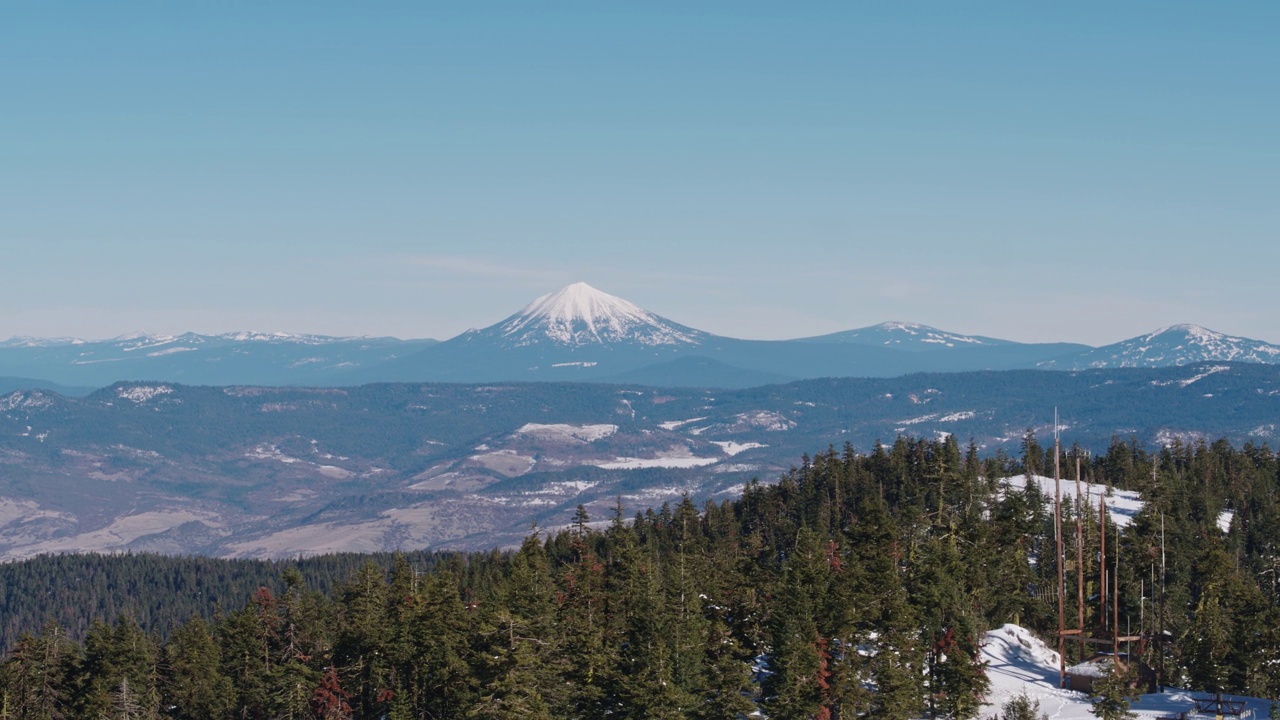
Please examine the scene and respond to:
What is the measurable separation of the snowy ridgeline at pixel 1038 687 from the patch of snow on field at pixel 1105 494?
4505 cm

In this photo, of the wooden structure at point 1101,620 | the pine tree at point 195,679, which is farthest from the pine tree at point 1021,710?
the pine tree at point 195,679

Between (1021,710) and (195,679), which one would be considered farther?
(195,679)

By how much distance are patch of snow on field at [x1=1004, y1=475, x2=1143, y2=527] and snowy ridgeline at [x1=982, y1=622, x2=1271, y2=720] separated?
148 feet

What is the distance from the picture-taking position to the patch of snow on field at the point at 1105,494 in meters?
161

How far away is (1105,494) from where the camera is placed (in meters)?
167

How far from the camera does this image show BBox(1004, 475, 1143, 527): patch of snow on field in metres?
161

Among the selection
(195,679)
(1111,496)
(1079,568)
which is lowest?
(195,679)

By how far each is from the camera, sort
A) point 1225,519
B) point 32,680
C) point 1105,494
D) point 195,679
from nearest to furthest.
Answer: point 32,680
point 195,679
point 1105,494
point 1225,519

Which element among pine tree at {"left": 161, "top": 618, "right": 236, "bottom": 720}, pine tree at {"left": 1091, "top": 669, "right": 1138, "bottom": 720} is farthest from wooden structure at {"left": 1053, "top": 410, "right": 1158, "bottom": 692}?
pine tree at {"left": 161, "top": 618, "right": 236, "bottom": 720}

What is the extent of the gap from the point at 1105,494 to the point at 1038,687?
234ft

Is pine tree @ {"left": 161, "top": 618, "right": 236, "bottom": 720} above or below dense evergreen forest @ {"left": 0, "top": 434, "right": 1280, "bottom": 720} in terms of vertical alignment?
below

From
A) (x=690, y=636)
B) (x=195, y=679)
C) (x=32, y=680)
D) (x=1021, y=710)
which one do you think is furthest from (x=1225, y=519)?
(x=32, y=680)

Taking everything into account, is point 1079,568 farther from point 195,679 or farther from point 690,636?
point 195,679

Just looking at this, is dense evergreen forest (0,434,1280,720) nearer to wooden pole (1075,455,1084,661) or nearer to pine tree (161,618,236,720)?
pine tree (161,618,236,720)
